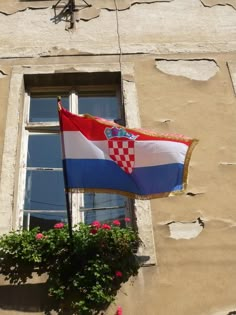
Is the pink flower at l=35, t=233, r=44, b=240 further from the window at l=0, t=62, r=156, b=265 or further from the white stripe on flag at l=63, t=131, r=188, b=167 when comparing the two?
the white stripe on flag at l=63, t=131, r=188, b=167

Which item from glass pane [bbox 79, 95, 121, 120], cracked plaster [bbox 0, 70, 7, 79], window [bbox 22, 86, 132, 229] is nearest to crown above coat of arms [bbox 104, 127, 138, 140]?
window [bbox 22, 86, 132, 229]

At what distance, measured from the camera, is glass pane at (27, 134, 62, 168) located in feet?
15.8

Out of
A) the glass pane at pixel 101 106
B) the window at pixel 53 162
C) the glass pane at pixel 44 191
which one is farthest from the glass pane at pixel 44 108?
the glass pane at pixel 44 191

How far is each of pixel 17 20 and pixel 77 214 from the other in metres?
2.73

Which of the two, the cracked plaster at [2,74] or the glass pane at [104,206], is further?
the cracked plaster at [2,74]

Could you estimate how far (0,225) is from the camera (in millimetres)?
4168

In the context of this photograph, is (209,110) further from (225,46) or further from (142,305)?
(142,305)

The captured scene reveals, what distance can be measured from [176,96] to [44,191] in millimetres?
1648

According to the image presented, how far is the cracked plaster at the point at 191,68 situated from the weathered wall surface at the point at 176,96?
1 cm

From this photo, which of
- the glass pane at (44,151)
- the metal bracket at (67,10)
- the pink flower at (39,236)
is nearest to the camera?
the pink flower at (39,236)

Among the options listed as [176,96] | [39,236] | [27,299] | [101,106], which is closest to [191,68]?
[176,96]

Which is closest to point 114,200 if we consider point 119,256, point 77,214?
point 77,214

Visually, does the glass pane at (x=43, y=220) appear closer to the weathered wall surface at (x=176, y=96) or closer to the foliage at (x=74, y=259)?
the foliage at (x=74, y=259)

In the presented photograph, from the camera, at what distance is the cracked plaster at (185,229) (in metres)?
4.14
